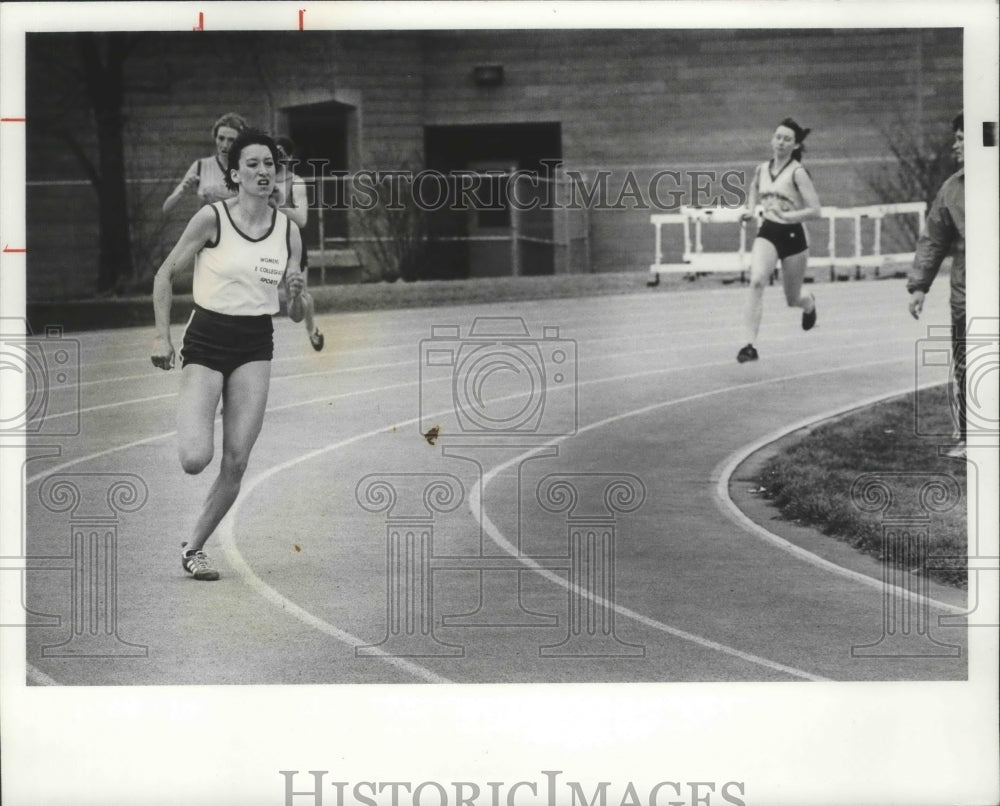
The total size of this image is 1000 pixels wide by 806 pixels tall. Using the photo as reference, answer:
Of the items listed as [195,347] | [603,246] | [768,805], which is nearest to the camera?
[768,805]

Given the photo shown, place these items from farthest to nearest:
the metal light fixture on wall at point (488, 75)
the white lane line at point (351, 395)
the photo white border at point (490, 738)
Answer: the metal light fixture on wall at point (488, 75)
the white lane line at point (351, 395)
the photo white border at point (490, 738)

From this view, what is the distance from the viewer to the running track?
9.69 meters

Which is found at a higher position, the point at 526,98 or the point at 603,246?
the point at 526,98

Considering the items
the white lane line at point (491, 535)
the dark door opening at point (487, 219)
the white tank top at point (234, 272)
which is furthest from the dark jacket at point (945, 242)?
the white tank top at point (234, 272)

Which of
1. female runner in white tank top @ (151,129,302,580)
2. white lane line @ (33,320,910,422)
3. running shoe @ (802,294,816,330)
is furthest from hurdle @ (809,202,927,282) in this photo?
female runner in white tank top @ (151,129,302,580)

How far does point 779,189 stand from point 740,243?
0.34m

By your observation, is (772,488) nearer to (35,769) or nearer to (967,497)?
(967,497)

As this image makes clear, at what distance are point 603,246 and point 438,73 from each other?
1.43 meters

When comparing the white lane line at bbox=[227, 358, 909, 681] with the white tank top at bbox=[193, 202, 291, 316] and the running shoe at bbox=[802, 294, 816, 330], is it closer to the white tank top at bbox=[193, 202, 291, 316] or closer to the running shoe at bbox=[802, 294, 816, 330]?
the running shoe at bbox=[802, 294, 816, 330]

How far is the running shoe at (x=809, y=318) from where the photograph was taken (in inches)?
467

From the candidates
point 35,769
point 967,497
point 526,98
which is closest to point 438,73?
point 526,98

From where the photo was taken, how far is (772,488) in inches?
458

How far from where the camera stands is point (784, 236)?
37.9 feet

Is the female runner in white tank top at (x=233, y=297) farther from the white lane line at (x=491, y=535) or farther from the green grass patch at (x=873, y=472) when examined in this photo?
the green grass patch at (x=873, y=472)
